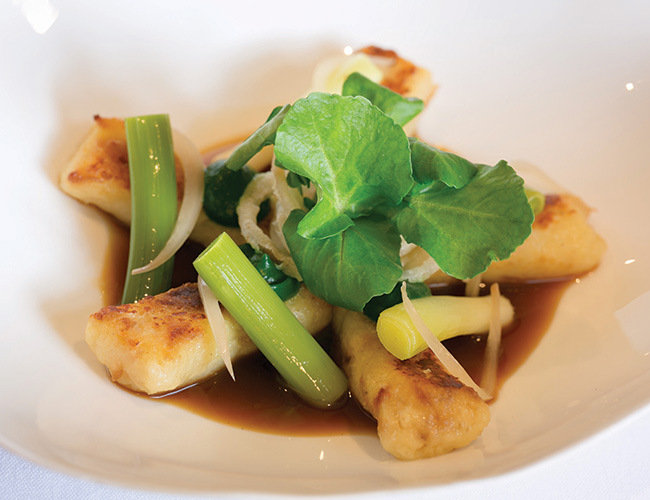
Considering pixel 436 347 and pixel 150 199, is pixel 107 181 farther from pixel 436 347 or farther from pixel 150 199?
pixel 436 347

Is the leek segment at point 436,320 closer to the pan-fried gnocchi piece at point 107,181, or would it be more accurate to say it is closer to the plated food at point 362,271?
the plated food at point 362,271

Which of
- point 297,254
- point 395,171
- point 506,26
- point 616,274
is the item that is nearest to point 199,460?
point 297,254

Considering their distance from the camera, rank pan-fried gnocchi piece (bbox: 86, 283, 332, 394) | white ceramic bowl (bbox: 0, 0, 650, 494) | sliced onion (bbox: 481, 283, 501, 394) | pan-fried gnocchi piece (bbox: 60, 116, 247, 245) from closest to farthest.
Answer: white ceramic bowl (bbox: 0, 0, 650, 494)
pan-fried gnocchi piece (bbox: 86, 283, 332, 394)
sliced onion (bbox: 481, 283, 501, 394)
pan-fried gnocchi piece (bbox: 60, 116, 247, 245)

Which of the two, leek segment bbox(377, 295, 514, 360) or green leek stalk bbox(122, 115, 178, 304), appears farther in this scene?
green leek stalk bbox(122, 115, 178, 304)

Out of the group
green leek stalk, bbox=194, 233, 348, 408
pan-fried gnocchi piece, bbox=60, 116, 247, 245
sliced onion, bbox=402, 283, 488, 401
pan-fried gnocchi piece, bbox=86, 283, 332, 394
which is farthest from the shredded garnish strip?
pan-fried gnocchi piece, bbox=60, 116, 247, 245

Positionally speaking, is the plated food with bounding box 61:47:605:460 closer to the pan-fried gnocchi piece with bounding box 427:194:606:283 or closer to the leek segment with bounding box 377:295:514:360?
the leek segment with bounding box 377:295:514:360

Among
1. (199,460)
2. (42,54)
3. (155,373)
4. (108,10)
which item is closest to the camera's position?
(199,460)

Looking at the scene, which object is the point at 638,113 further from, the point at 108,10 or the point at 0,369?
the point at 0,369
